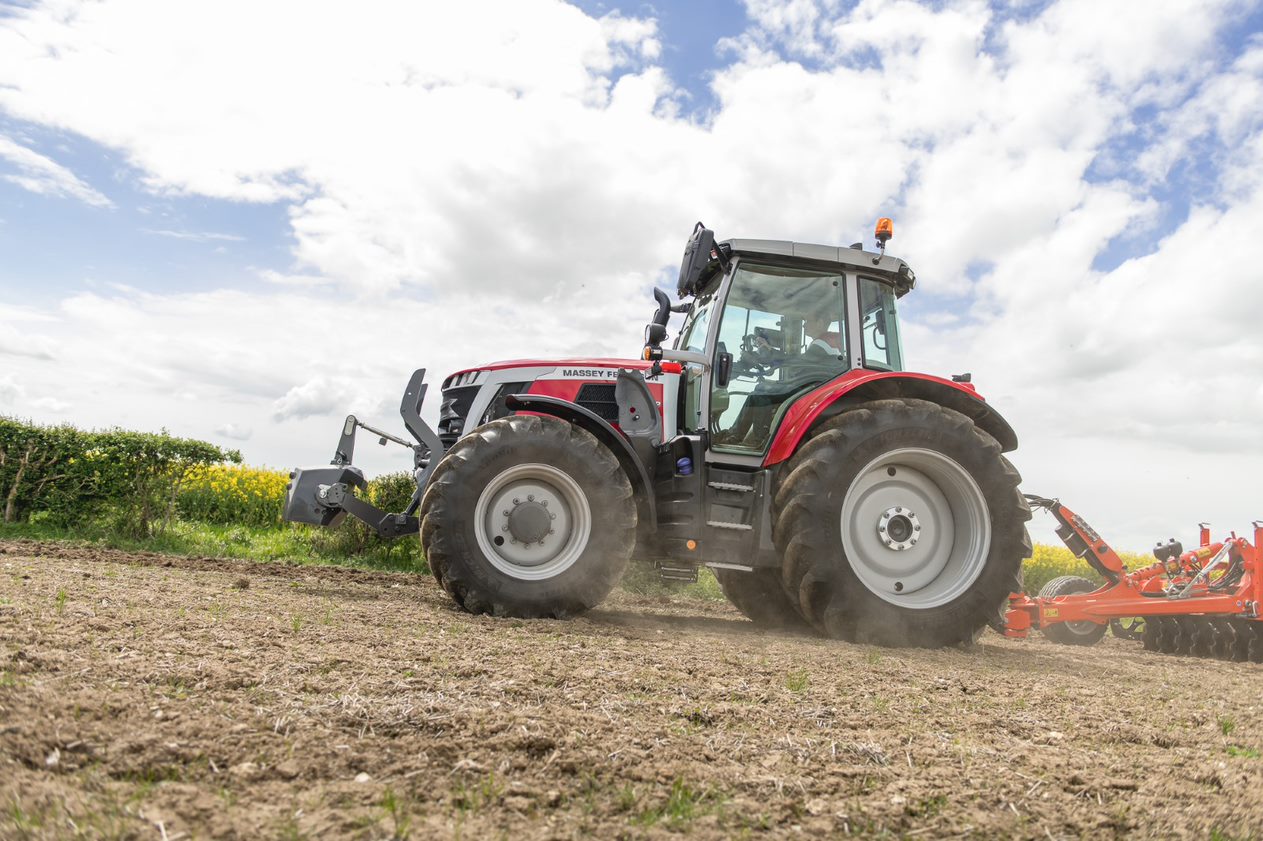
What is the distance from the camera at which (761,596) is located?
6.84m

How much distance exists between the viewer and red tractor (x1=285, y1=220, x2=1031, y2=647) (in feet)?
17.8

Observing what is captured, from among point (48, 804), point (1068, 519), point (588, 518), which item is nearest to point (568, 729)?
point (48, 804)

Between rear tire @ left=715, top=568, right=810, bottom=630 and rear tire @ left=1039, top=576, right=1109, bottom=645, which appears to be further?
rear tire @ left=1039, top=576, right=1109, bottom=645

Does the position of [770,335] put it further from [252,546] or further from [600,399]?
[252,546]

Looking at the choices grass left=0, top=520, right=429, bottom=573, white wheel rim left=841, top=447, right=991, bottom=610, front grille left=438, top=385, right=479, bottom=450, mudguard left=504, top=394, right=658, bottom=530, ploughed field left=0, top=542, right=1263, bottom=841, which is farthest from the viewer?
grass left=0, top=520, right=429, bottom=573

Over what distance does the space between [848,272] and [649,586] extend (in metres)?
4.58

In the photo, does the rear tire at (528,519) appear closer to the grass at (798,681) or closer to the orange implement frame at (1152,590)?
the grass at (798,681)

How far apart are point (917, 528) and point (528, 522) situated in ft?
8.14

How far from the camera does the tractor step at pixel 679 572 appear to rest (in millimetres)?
5816

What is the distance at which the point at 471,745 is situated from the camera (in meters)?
2.46

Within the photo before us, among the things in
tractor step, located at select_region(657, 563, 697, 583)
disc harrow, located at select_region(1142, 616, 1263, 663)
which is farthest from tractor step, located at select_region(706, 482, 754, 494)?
disc harrow, located at select_region(1142, 616, 1263, 663)

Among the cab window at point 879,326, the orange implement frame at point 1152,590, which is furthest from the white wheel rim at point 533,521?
the orange implement frame at point 1152,590

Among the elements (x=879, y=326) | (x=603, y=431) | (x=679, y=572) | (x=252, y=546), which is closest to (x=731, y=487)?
(x=679, y=572)

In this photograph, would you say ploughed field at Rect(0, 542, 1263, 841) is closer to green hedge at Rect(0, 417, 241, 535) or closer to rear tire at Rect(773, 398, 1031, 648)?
rear tire at Rect(773, 398, 1031, 648)
